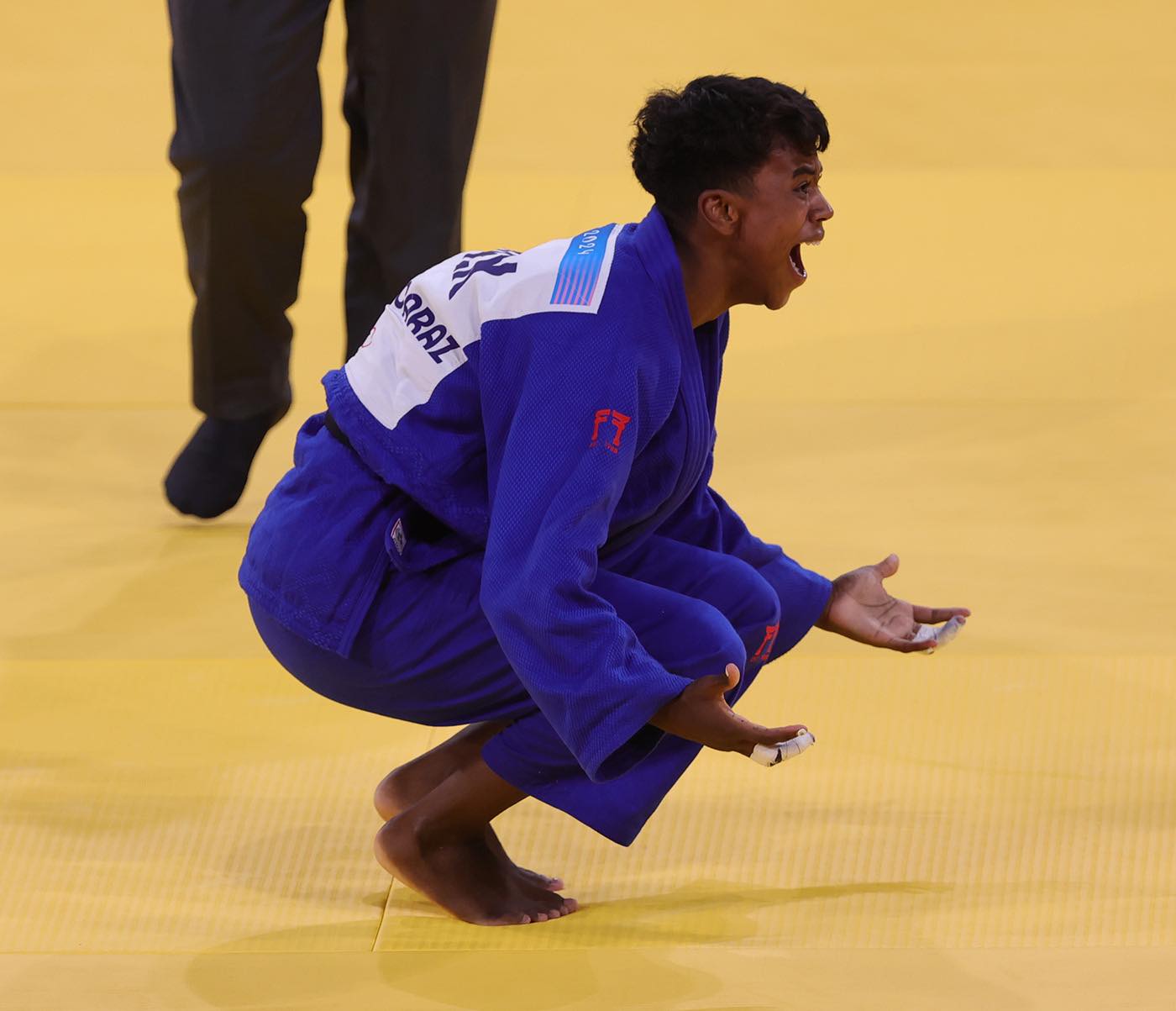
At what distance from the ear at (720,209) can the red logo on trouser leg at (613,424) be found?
0.93 ft

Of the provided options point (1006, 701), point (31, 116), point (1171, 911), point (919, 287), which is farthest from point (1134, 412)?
point (31, 116)

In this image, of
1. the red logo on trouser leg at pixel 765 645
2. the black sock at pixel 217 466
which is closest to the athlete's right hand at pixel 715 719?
the red logo on trouser leg at pixel 765 645

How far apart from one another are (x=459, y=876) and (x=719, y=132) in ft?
3.02

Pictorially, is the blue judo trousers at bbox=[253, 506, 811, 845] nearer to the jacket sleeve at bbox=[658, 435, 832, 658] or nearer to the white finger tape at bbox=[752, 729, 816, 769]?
the jacket sleeve at bbox=[658, 435, 832, 658]

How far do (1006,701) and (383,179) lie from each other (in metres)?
1.45

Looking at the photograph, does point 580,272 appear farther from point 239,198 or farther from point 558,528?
point 239,198

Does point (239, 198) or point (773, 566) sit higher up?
point (239, 198)

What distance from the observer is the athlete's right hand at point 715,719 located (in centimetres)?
200

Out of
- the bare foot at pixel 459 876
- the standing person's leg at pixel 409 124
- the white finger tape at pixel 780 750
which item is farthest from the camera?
the standing person's leg at pixel 409 124

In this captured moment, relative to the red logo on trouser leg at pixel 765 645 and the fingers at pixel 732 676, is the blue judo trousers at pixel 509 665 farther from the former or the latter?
the fingers at pixel 732 676

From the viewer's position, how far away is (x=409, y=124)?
11.4 ft

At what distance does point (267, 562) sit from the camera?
7.59ft

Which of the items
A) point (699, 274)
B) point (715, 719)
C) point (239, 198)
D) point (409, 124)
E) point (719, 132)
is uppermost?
point (719, 132)

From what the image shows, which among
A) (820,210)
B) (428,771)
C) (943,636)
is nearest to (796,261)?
(820,210)
